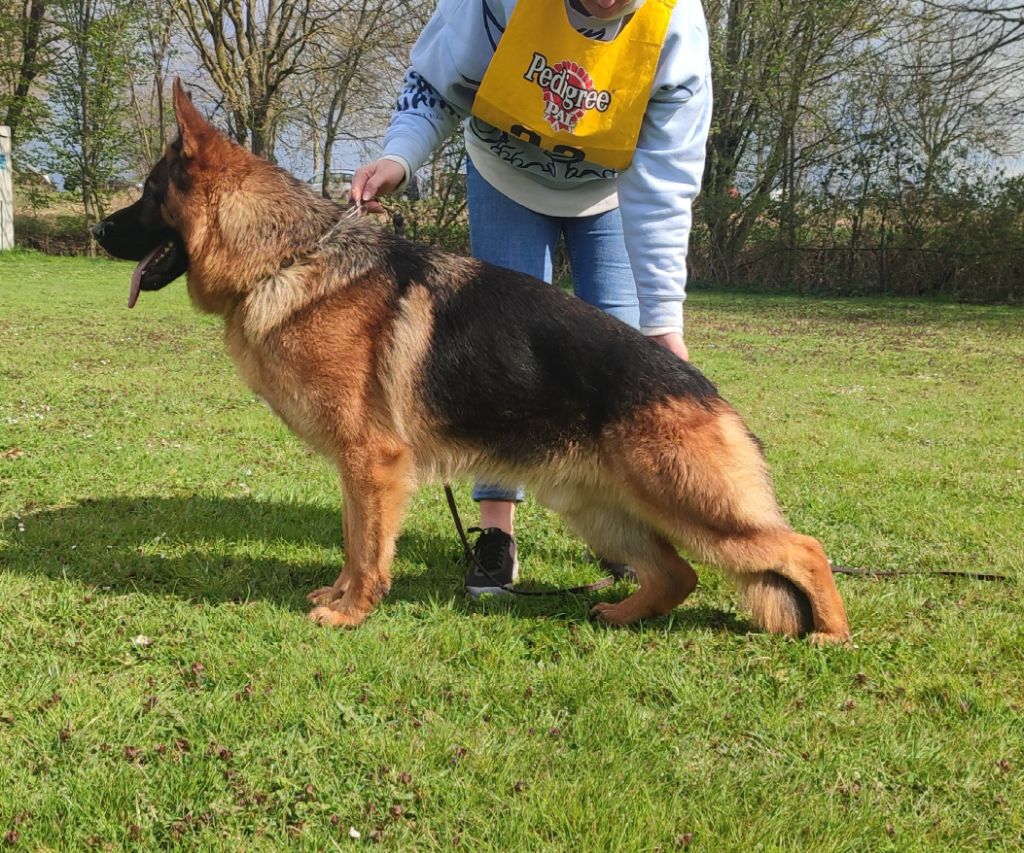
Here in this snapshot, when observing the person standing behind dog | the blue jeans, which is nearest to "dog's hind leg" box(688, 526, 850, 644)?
the person standing behind dog

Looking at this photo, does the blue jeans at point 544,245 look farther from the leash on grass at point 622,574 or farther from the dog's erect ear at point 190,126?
the dog's erect ear at point 190,126

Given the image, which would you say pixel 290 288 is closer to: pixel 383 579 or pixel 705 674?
pixel 383 579

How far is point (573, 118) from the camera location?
11.9 ft

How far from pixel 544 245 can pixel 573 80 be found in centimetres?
88

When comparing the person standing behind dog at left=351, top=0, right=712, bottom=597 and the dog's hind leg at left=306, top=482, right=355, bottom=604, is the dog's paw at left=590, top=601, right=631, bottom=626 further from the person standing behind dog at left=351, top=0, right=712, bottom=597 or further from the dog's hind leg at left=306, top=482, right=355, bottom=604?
the dog's hind leg at left=306, top=482, right=355, bottom=604

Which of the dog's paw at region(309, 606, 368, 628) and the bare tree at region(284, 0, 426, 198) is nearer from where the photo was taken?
the dog's paw at region(309, 606, 368, 628)

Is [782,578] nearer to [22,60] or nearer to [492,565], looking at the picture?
[492,565]

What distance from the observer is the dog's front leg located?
3336 millimetres

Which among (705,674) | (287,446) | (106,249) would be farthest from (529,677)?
(287,446)

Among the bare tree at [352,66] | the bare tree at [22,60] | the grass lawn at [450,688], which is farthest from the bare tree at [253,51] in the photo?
the grass lawn at [450,688]

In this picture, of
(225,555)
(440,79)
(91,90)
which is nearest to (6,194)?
(91,90)

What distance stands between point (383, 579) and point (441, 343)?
107 centimetres

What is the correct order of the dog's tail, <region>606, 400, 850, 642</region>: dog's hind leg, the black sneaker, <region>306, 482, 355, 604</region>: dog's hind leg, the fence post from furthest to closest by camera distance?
the fence post, the black sneaker, <region>306, 482, 355, 604</region>: dog's hind leg, the dog's tail, <region>606, 400, 850, 642</region>: dog's hind leg

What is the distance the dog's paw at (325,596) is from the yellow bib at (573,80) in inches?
92.7
